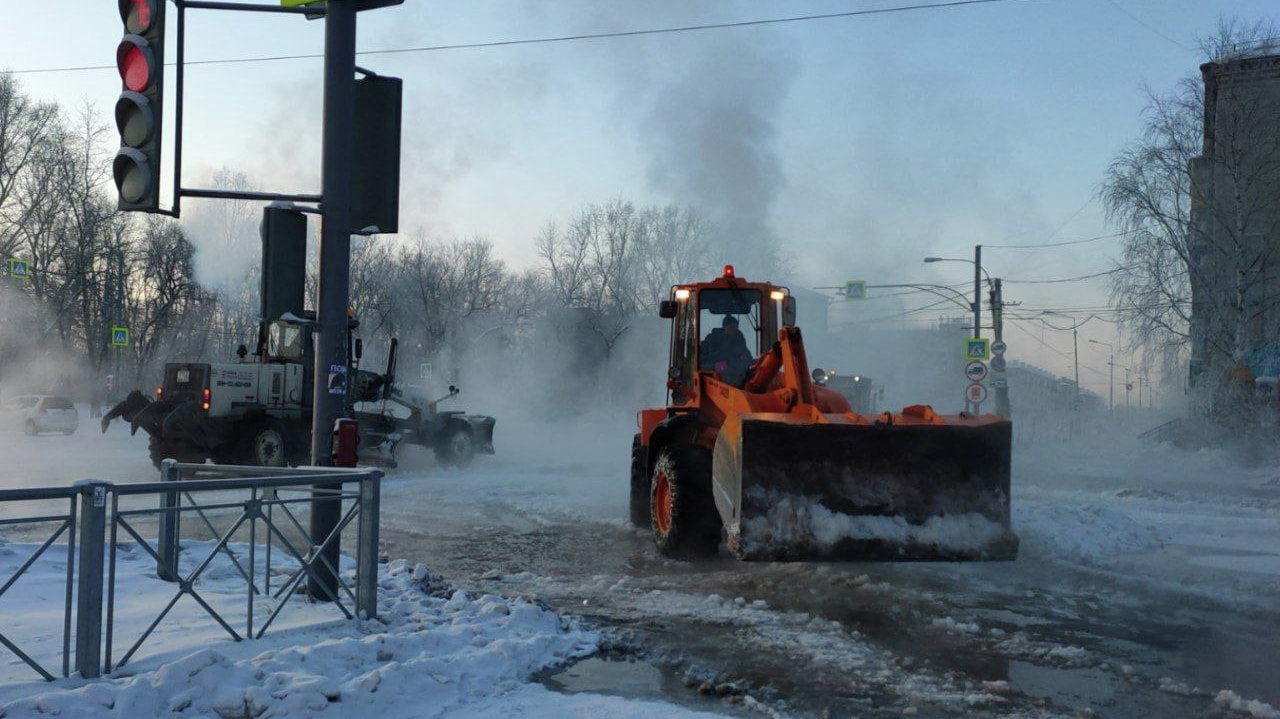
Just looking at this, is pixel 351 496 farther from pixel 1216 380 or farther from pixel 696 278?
pixel 696 278

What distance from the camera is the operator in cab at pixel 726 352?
10.7m

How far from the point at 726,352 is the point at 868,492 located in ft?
10.8

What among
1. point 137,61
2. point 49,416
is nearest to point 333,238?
point 137,61

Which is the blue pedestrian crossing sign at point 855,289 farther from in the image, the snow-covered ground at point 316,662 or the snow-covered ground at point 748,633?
the snow-covered ground at point 316,662

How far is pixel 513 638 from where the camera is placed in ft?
20.4

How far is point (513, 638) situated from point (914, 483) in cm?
363

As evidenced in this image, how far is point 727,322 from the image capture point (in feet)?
35.8

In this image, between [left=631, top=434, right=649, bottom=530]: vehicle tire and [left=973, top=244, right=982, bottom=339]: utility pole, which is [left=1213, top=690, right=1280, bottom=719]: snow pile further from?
[left=973, top=244, right=982, bottom=339]: utility pole

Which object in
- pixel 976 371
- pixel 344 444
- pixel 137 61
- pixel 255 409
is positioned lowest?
pixel 255 409

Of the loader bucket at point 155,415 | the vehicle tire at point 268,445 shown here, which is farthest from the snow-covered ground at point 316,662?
the loader bucket at point 155,415

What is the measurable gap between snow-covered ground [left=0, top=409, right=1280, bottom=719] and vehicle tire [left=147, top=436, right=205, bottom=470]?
7464mm

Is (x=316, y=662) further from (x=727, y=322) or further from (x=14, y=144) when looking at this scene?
(x=14, y=144)

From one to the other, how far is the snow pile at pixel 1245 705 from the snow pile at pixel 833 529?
254 centimetres

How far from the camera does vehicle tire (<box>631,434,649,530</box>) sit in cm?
1196
